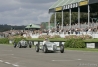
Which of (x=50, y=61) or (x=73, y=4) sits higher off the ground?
(x=73, y=4)

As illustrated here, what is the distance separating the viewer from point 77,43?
38.3 metres

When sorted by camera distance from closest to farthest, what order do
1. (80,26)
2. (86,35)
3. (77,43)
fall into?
(77,43), (86,35), (80,26)

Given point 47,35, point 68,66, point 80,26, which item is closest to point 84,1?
point 80,26

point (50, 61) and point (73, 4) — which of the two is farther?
point (73, 4)

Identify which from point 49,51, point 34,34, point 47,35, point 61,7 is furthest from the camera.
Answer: point 34,34

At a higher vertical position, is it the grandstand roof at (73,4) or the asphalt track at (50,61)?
the grandstand roof at (73,4)

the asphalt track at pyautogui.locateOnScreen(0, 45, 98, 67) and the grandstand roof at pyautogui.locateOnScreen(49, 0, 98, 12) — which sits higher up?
the grandstand roof at pyautogui.locateOnScreen(49, 0, 98, 12)

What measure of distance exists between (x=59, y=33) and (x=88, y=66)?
38.8 meters

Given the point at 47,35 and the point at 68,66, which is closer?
the point at 68,66

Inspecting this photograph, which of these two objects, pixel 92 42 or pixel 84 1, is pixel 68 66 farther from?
pixel 84 1

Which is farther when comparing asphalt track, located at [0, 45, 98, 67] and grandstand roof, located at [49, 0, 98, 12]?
grandstand roof, located at [49, 0, 98, 12]

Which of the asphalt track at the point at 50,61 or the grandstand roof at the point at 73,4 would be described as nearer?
the asphalt track at the point at 50,61

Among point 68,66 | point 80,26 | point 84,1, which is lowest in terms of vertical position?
point 68,66

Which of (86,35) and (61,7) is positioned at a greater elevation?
(61,7)
